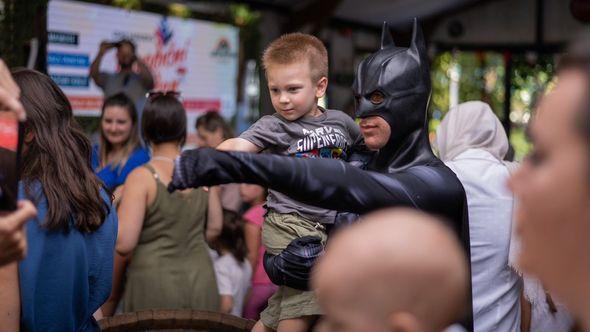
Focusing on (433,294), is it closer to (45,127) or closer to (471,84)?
(45,127)

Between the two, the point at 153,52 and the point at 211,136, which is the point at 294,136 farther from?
the point at 153,52

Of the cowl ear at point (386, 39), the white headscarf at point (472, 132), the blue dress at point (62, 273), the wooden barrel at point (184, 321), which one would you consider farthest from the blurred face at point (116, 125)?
the cowl ear at point (386, 39)

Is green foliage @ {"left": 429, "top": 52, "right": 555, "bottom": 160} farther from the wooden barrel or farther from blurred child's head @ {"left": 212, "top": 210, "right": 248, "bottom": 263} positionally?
the wooden barrel

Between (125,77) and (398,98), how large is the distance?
3.65m

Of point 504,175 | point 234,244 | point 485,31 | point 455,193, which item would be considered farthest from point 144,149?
point 485,31

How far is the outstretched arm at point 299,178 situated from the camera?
1.50m

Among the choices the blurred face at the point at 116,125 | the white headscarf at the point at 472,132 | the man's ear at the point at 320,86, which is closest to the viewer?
the man's ear at the point at 320,86

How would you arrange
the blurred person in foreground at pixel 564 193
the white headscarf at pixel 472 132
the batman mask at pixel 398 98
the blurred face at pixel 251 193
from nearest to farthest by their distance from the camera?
1. the blurred person in foreground at pixel 564 193
2. the batman mask at pixel 398 98
3. the white headscarf at pixel 472 132
4. the blurred face at pixel 251 193

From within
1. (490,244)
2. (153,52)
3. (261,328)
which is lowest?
(261,328)

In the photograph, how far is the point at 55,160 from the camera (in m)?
2.27

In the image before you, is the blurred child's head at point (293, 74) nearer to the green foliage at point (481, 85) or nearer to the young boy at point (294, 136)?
the young boy at point (294, 136)

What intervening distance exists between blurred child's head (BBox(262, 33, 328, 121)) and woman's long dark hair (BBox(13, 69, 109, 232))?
64 cm

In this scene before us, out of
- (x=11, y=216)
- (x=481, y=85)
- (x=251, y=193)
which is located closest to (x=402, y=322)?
(x=11, y=216)

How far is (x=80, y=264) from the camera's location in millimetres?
2336
